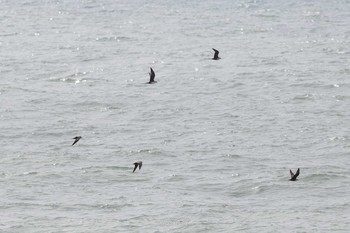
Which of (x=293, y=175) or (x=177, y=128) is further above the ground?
(x=293, y=175)

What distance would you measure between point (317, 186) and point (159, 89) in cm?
1778

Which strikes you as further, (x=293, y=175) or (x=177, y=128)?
(x=177, y=128)

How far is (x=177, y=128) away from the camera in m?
51.1

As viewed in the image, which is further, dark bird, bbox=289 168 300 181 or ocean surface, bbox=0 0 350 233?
dark bird, bbox=289 168 300 181

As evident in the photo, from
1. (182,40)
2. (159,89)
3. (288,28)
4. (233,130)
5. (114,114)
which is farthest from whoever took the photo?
(288,28)

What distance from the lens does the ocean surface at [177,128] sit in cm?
4016

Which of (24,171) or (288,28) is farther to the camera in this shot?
(288,28)

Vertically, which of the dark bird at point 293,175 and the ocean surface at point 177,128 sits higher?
the dark bird at point 293,175

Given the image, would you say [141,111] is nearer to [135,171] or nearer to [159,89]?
[159,89]

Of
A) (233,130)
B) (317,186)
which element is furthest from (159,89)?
(317,186)

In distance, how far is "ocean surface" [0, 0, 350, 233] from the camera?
4016 cm

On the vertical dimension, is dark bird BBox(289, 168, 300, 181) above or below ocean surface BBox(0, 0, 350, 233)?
above

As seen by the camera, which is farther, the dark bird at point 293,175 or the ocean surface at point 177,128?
the dark bird at point 293,175

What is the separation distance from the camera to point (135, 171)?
45000mm
